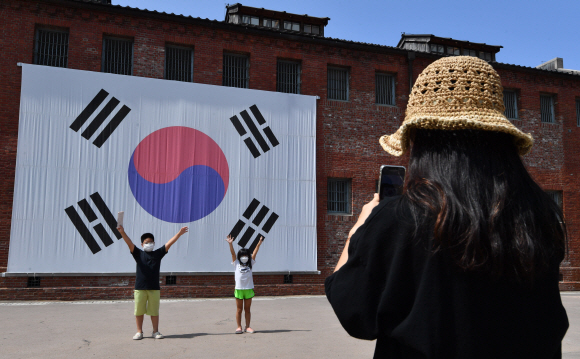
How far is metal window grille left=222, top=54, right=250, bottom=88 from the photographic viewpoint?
16797 mm

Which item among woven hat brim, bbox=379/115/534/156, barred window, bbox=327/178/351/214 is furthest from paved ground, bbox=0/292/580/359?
woven hat brim, bbox=379/115/534/156

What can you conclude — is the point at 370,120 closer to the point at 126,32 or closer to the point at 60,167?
the point at 126,32

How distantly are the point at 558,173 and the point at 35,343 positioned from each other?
66.9 ft

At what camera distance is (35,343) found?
770 centimetres

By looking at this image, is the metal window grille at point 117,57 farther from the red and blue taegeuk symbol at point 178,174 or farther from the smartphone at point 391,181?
the smartphone at point 391,181

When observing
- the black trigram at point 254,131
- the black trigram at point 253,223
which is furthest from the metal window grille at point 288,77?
the black trigram at point 253,223

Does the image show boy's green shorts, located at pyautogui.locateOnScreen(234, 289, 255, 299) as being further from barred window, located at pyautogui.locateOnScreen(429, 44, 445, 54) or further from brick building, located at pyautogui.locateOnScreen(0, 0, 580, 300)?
barred window, located at pyautogui.locateOnScreen(429, 44, 445, 54)

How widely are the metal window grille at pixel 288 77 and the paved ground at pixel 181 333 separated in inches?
320

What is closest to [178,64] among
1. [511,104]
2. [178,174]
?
[178,174]

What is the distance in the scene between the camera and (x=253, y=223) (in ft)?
51.4

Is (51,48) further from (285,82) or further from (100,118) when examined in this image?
(285,82)

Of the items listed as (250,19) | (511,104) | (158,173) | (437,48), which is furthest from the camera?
(437,48)

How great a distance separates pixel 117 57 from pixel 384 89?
32.9ft

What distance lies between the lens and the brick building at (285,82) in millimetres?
14406
